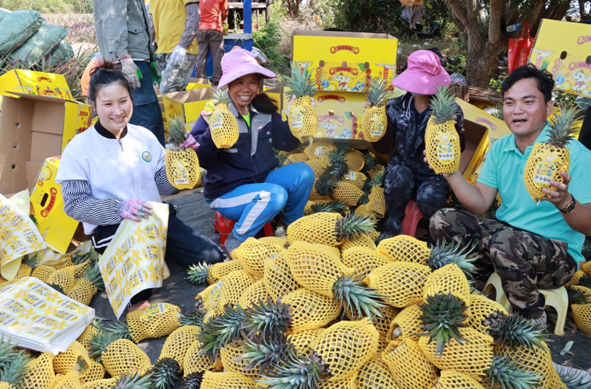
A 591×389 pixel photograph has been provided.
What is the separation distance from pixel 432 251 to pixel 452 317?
0.53 meters

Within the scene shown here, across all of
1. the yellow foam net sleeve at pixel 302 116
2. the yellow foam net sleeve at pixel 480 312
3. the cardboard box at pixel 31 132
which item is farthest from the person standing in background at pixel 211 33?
the yellow foam net sleeve at pixel 480 312

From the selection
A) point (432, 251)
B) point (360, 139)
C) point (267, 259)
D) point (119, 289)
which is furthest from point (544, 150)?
point (119, 289)

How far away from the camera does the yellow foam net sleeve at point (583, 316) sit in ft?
9.39

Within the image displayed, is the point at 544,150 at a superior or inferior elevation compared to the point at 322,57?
inferior

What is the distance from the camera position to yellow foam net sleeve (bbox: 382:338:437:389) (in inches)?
75.1

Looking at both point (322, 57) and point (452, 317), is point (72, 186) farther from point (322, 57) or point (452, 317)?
point (452, 317)

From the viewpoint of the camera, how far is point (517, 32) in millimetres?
7797

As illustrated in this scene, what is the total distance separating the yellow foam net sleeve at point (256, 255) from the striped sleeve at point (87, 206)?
1.22 meters

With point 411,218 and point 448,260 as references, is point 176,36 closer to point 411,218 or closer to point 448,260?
point 411,218

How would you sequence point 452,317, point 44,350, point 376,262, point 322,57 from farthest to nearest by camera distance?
point 322,57, point 44,350, point 376,262, point 452,317

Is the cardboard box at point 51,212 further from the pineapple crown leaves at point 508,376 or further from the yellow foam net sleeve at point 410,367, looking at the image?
the pineapple crown leaves at point 508,376

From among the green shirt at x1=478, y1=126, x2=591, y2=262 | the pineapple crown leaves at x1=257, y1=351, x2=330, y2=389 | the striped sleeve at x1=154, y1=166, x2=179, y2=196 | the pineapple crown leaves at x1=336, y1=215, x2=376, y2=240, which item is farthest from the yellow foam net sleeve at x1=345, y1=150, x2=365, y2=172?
the pineapple crown leaves at x1=257, y1=351, x2=330, y2=389

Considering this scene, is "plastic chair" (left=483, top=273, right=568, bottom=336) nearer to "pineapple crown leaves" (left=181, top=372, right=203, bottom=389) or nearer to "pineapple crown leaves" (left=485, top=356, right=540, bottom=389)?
"pineapple crown leaves" (left=485, top=356, right=540, bottom=389)

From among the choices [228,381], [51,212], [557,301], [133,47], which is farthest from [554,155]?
[133,47]
